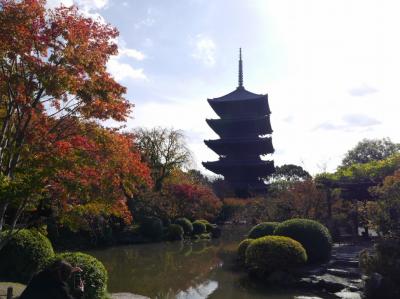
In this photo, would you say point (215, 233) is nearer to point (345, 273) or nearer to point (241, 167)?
point (241, 167)

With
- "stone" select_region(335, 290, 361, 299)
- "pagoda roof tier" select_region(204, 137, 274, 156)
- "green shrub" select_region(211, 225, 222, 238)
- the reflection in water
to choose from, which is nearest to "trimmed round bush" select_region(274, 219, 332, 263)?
"stone" select_region(335, 290, 361, 299)

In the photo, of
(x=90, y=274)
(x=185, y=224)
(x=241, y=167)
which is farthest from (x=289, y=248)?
(x=241, y=167)

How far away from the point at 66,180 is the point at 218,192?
31.4 metres

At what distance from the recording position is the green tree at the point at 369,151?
2180 inches

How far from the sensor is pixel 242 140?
134 feet

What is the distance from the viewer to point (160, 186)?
2920cm

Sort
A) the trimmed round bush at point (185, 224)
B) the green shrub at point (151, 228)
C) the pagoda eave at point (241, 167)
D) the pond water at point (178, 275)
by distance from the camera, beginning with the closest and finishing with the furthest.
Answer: the pond water at point (178, 275), the green shrub at point (151, 228), the trimmed round bush at point (185, 224), the pagoda eave at point (241, 167)

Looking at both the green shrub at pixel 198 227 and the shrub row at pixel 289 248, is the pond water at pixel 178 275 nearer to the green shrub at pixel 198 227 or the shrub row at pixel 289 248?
the shrub row at pixel 289 248

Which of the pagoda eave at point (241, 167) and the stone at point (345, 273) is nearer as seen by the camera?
the stone at point (345, 273)

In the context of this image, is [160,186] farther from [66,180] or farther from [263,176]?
[66,180]

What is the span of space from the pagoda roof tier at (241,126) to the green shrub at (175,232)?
1829 centimetres

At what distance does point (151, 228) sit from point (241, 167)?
59.8ft

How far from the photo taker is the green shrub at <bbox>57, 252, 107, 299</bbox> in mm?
7747

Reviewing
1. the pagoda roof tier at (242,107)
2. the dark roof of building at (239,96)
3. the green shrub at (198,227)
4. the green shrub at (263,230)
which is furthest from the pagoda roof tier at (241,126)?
the green shrub at (263,230)
